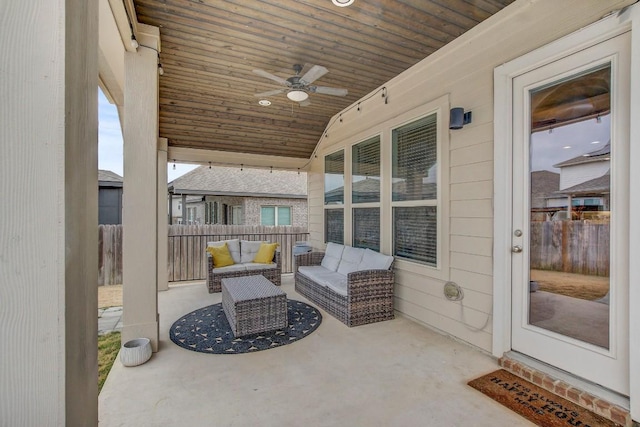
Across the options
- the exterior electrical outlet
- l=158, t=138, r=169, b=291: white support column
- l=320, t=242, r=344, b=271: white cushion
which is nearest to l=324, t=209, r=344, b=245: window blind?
l=320, t=242, r=344, b=271: white cushion

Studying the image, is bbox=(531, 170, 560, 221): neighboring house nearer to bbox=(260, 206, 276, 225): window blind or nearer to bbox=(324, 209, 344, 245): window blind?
bbox=(324, 209, 344, 245): window blind

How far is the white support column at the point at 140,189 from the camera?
9.66 feet

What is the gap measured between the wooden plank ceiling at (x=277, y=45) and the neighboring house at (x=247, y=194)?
5.14 metres

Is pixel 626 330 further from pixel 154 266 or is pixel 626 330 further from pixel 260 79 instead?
pixel 260 79

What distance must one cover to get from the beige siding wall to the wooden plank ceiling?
0.21 m

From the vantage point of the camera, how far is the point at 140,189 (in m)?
2.98

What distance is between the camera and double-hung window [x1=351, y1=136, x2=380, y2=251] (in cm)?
471

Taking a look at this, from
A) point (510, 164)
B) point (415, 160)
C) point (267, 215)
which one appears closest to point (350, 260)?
point (415, 160)

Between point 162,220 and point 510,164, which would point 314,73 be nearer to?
point 510,164

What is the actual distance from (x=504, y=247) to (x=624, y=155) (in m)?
1.08

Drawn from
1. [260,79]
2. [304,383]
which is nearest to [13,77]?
[304,383]

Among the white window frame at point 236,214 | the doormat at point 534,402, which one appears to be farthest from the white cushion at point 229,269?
the white window frame at point 236,214

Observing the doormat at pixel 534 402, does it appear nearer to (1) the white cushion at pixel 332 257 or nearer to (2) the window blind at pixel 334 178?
(1) the white cushion at pixel 332 257

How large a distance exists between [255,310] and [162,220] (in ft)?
10.9
